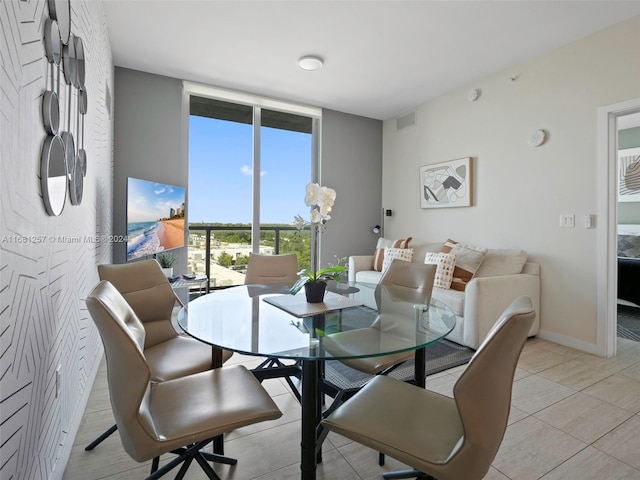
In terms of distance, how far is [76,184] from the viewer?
1717mm

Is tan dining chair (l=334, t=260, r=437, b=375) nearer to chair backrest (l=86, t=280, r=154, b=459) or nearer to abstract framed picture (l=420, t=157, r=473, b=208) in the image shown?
chair backrest (l=86, t=280, r=154, b=459)

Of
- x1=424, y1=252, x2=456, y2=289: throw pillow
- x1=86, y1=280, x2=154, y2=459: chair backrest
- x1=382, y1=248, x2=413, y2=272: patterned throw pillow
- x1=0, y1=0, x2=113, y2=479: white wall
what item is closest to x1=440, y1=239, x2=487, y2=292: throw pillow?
x1=424, y1=252, x2=456, y2=289: throw pillow

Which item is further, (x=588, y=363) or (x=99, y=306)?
(x=588, y=363)

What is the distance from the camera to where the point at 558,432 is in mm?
1831

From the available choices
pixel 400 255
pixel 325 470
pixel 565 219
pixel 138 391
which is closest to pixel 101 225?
pixel 138 391

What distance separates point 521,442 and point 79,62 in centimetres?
299

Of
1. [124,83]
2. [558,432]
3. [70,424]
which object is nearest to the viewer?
[70,424]

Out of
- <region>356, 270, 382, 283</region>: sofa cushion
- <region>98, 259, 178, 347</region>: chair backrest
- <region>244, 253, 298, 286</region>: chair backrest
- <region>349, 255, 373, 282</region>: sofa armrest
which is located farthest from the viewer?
<region>349, 255, 373, 282</region>: sofa armrest

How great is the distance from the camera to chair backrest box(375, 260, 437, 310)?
217cm

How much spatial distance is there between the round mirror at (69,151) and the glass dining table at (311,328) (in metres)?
0.85

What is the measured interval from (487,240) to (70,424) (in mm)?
3886

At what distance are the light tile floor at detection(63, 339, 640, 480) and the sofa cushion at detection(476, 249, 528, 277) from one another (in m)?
1.08

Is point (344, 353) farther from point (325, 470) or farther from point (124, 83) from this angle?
point (124, 83)

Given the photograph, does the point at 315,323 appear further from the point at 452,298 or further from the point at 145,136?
the point at 145,136
